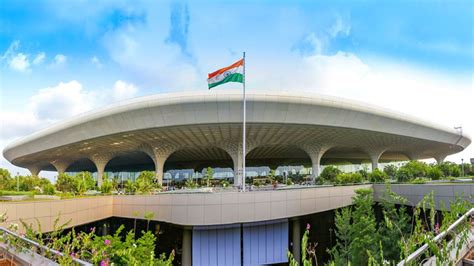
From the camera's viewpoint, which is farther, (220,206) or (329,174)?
(329,174)

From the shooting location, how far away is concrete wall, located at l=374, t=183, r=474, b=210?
517 inches

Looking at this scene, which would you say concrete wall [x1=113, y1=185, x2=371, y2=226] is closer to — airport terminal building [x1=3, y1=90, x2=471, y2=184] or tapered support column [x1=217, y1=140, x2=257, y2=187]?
airport terminal building [x1=3, y1=90, x2=471, y2=184]

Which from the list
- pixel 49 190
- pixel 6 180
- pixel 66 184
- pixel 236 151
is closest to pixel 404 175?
pixel 236 151

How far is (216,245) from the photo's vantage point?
14.3m

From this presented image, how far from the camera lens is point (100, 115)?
104ft

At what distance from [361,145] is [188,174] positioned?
3410 cm

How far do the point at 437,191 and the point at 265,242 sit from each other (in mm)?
8404

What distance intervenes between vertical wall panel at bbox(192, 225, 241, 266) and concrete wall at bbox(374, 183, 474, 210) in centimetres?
850

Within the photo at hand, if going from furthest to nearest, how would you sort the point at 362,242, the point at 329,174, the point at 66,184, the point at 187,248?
1. the point at 329,174
2. the point at 66,184
3. the point at 187,248
4. the point at 362,242

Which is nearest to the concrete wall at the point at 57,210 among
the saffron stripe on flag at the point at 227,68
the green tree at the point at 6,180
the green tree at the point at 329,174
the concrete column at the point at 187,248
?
the concrete column at the point at 187,248

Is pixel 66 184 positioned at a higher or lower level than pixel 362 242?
higher

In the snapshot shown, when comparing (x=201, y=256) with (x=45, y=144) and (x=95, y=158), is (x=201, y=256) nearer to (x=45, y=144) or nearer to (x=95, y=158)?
(x=45, y=144)

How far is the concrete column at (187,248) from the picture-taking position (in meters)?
14.2

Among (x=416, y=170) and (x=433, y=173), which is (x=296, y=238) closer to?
(x=416, y=170)
